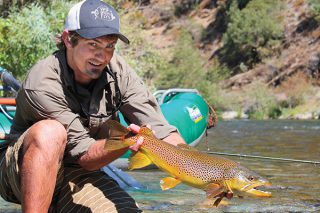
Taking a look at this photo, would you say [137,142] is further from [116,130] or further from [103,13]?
[103,13]

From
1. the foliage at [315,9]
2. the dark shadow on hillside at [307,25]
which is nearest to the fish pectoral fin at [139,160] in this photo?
the dark shadow on hillside at [307,25]

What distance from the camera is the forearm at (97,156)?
309 cm

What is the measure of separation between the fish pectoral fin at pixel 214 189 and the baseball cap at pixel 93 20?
90 centimetres

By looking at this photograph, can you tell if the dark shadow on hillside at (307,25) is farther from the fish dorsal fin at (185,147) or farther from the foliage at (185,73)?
the fish dorsal fin at (185,147)

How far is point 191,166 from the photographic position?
294 cm

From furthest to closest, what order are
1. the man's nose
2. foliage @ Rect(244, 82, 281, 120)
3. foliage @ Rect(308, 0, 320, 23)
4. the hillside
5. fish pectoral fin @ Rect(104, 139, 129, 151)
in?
foliage @ Rect(308, 0, 320, 23) → the hillside → foliage @ Rect(244, 82, 281, 120) → the man's nose → fish pectoral fin @ Rect(104, 139, 129, 151)

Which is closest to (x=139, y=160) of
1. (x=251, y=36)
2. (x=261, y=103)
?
(x=261, y=103)

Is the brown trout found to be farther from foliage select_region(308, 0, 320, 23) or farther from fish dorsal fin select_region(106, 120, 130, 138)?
foliage select_region(308, 0, 320, 23)

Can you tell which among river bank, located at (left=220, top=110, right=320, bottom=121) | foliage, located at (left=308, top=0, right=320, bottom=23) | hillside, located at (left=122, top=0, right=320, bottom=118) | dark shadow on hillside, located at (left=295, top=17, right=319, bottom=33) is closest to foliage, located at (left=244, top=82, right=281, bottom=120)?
hillside, located at (left=122, top=0, right=320, bottom=118)

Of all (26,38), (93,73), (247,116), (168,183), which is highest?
(93,73)

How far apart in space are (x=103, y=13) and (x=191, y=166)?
906 millimetres

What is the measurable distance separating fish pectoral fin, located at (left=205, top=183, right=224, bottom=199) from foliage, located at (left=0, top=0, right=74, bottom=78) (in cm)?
909

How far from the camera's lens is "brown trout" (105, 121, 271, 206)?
9.25 ft

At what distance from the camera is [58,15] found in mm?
12625
